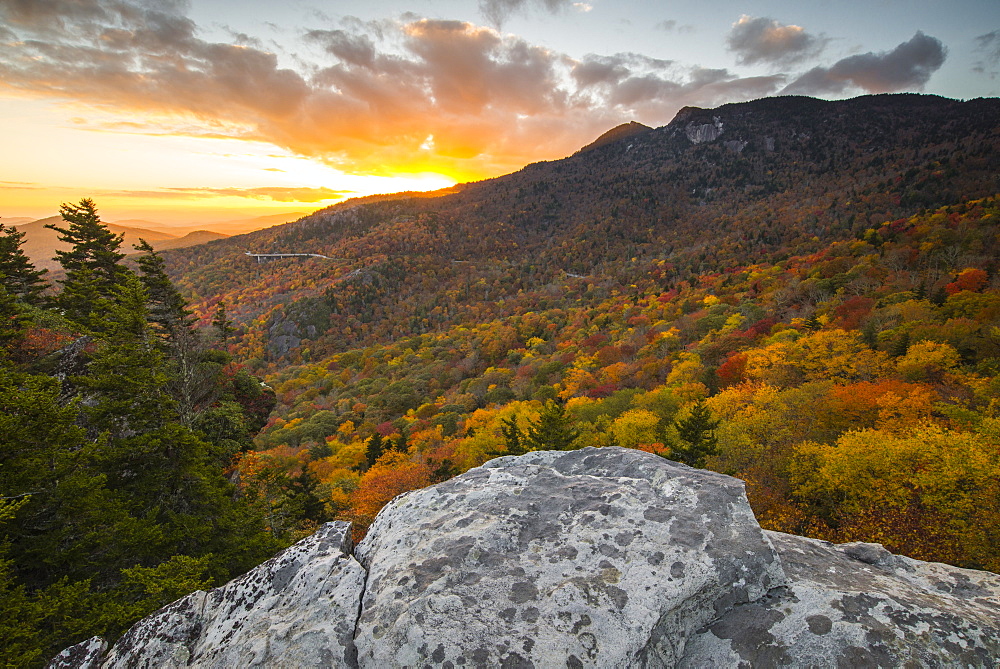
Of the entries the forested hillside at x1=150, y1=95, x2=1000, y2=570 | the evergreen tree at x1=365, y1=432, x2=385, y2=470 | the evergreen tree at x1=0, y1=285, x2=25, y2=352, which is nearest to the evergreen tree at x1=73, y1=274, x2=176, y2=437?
the evergreen tree at x1=0, y1=285, x2=25, y2=352

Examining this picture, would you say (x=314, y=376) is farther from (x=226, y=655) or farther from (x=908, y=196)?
(x=908, y=196)

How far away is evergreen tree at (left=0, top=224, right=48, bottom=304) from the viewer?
87.1 ft

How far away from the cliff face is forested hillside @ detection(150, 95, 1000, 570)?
16723mm

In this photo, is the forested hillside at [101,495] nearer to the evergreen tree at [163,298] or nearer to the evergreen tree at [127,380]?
the evergreen tree at [127,380]

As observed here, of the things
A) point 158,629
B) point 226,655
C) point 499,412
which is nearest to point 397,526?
point 226,655

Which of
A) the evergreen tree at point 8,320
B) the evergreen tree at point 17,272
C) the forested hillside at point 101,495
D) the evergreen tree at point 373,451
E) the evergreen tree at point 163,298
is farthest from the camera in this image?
the evergreen tree at point 373,451

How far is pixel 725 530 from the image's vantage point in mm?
5863

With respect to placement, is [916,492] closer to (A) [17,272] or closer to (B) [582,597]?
(B) [582,597]

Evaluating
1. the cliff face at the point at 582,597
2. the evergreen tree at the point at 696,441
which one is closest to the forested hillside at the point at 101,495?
the cliff face at the point at 582,597

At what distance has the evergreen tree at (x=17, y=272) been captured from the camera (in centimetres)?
2656

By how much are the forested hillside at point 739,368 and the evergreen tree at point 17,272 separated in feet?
58.6

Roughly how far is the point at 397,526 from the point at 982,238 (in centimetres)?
9018

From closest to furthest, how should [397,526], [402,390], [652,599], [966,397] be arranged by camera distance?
[652,599] → [397,526] → [966,397] → [402,390]

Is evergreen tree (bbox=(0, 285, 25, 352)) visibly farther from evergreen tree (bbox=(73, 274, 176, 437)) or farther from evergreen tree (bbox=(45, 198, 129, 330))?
evergreen tree (bbox=(45, 198, 129, 330))
